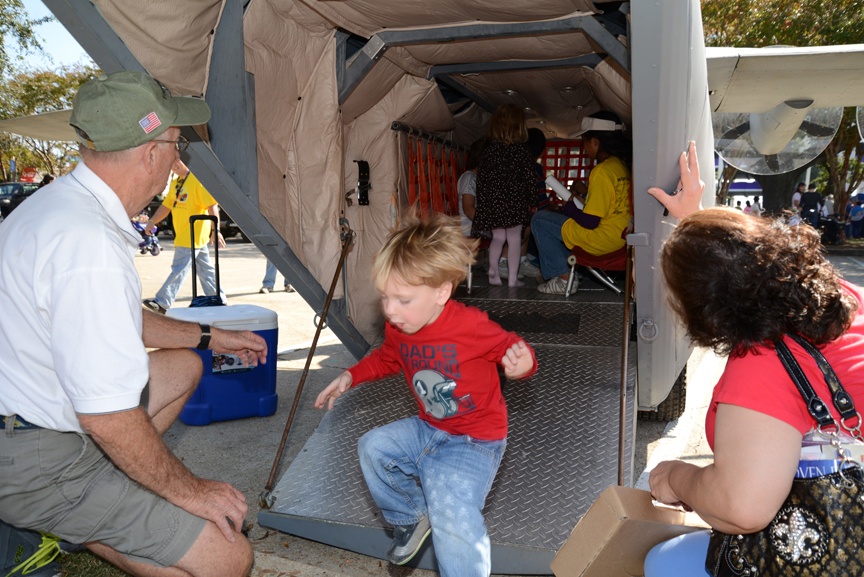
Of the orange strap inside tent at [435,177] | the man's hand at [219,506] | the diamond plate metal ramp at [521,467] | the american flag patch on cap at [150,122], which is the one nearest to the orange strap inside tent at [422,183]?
the orange strap inside tent at [435,177]

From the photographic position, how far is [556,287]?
606 centimetres

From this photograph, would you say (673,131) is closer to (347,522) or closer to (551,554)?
(551,554)

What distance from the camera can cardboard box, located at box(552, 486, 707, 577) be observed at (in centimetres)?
206

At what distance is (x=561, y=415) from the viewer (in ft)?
13.4

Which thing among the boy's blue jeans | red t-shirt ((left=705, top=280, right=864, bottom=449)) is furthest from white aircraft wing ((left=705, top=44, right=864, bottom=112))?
red t-shirt ((left=705, top=280, right=864, bottom=449))

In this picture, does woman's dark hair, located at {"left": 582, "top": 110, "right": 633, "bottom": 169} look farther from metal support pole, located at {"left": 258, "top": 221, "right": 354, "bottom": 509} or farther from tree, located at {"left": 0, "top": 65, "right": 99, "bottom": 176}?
tree, located at {"left": 0, "top": 65, "right": 99, "bottom": 176}

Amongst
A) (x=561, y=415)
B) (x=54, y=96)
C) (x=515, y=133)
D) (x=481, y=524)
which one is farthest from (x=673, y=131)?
(x=54, y=96)

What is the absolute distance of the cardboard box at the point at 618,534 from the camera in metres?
2.06

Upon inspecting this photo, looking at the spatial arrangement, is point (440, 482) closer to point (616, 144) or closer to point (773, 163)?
point (616, 144)

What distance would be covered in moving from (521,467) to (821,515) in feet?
7.03

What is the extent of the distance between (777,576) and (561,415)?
7.83 feet

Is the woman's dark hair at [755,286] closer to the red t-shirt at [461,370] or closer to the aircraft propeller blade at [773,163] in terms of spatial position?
the red t-shirt at [461,370]

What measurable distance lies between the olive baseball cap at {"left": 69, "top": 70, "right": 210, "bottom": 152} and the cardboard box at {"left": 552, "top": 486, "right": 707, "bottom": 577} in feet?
6.58

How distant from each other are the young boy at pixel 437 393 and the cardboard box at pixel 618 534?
0.60 metres
